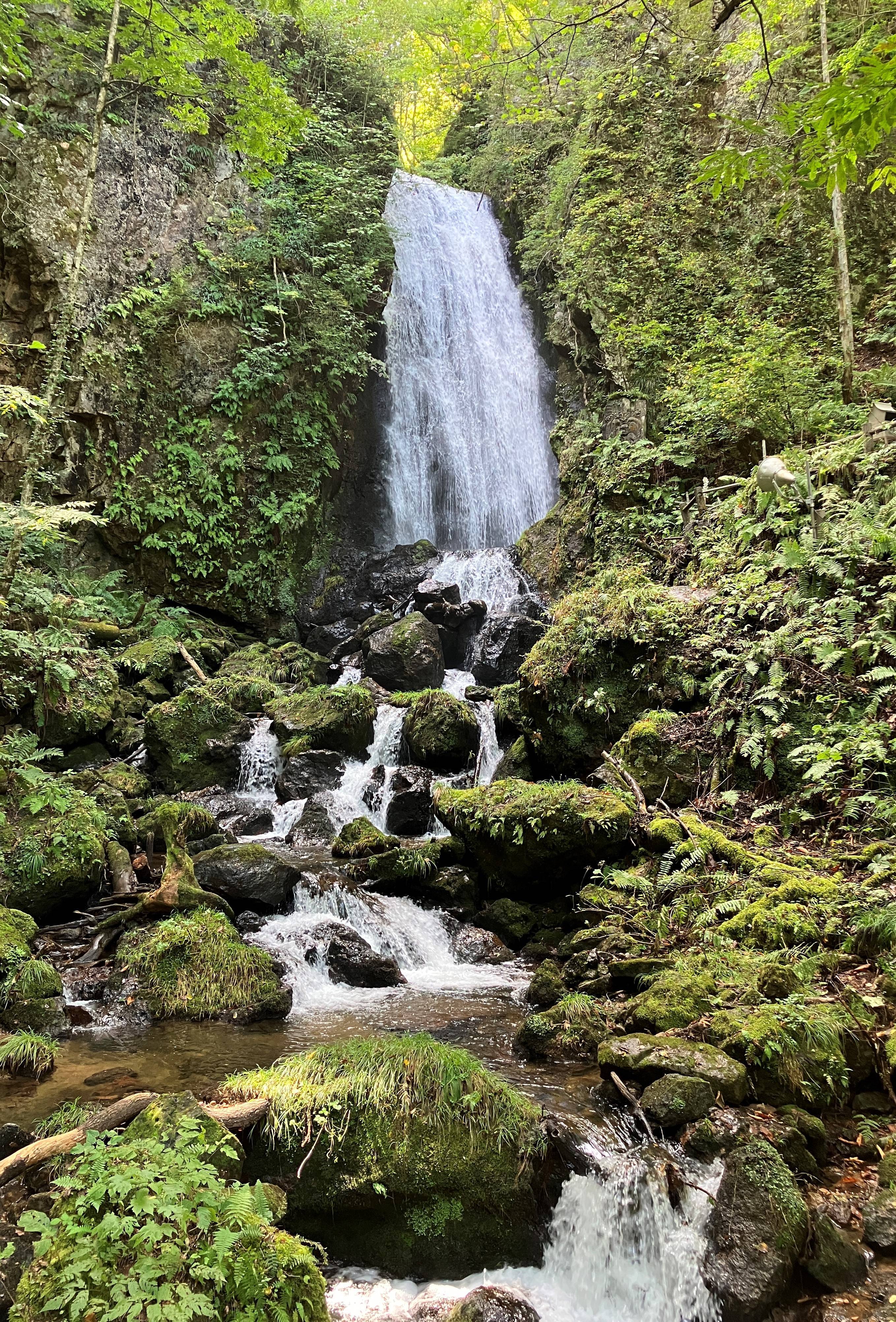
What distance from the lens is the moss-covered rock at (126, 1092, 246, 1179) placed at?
2992 mm

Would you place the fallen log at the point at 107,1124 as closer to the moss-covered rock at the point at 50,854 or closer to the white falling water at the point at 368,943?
the white falling water at the point at 368,943

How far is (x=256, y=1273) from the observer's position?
243cm

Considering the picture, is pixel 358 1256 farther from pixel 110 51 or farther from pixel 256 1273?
pixel 110 51

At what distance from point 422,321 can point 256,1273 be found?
20385 mm

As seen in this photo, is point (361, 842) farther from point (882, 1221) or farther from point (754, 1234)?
point (882, 1221)

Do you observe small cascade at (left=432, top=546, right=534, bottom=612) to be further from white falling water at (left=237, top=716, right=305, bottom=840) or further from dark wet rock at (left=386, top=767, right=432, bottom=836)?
dark wet rock at (left=386, top=767, right=432, bottom=836)

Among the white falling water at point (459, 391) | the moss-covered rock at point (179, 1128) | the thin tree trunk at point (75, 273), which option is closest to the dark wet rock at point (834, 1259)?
the moss-covered rock at point (179, 1128)

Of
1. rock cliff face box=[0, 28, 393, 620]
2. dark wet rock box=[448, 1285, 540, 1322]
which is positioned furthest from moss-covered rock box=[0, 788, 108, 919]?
rock cliff face box=[0, 28, 393, 620]

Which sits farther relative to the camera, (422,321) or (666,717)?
(422,321)

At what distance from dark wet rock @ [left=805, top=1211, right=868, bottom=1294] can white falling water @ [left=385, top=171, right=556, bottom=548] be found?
15.1 meters

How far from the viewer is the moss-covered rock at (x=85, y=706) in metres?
10.0

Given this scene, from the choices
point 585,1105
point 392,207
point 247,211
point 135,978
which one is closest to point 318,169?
point 247,211

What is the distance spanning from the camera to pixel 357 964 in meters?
6.48

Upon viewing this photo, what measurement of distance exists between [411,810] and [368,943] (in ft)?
10.2
